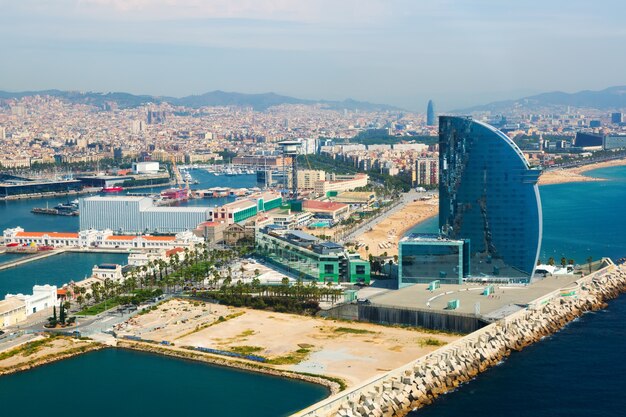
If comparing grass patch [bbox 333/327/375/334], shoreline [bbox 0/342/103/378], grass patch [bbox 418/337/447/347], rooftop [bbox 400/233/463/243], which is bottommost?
shoreline [bbox 0/342/103/378]

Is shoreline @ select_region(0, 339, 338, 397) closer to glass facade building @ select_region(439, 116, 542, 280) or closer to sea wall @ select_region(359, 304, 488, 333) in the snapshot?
sea wall @ select_region(359, 304, 488, 333)

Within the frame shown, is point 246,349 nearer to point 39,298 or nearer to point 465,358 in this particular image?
point 465,358

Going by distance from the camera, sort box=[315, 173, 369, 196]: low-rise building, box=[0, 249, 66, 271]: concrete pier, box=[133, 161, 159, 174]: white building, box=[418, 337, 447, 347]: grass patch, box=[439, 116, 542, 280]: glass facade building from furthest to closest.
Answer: box=[133, 161, 159, 174]: white building
box=[315, 173, 369, 196]: low-rise building
box=[0, 249, 66, 271]: concrete pier
box=[439, 116, 542, 280]: glass facade building
box=[418, 337, 447, 347]: grass patch

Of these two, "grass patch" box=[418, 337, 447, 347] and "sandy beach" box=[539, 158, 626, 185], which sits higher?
"sandy beach" box=[539, 158, 626, 185]

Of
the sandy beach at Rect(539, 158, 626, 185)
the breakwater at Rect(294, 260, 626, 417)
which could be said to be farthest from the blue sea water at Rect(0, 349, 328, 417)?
the sandy beach at Rect(539, 158, 626, 185)

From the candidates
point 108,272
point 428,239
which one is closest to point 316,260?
point 428,239

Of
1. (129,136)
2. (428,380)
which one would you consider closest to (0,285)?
(428,380)

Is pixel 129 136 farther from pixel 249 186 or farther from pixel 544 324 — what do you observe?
pixel 544 324
